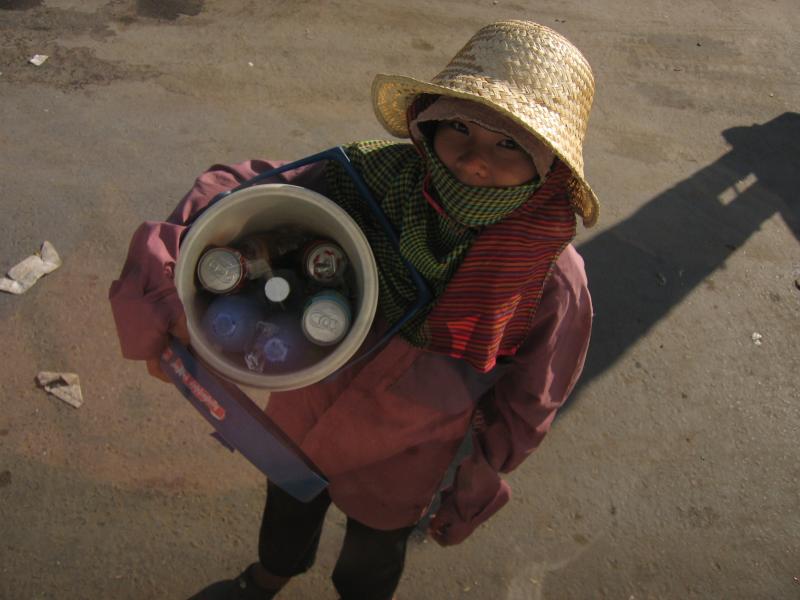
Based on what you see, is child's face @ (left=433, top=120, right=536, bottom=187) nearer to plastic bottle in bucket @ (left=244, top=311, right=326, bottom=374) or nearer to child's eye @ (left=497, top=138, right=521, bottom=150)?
child's eye @ (left=497, top=138, right=521, bottom=150)

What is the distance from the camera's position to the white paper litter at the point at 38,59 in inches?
160

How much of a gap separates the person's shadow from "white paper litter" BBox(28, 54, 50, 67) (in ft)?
12.7

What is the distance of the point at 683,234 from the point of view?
13.0 ft

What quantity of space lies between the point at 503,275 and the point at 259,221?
648mm

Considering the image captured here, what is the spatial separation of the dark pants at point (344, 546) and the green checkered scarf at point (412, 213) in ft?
2.43

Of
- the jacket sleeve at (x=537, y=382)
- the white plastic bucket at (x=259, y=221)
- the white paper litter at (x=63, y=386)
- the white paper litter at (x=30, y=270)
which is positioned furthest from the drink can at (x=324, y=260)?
the white paper litter at (x=30, y=270)

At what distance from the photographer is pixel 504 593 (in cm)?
246

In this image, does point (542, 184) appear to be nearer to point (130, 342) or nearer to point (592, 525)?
point (130, 342)

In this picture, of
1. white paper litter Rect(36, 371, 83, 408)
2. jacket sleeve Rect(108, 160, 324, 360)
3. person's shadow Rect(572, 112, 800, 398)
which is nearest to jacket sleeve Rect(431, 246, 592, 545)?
jacket sleeve Rect(108, 160, 324, 360)

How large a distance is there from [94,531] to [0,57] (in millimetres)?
3444

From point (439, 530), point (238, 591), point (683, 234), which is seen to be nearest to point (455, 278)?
point (439, 530)

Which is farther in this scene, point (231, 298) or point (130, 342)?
point (231, 298)

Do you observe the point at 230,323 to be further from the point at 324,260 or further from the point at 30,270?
the point at 30,270

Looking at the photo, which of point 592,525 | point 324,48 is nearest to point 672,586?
point 592,525
